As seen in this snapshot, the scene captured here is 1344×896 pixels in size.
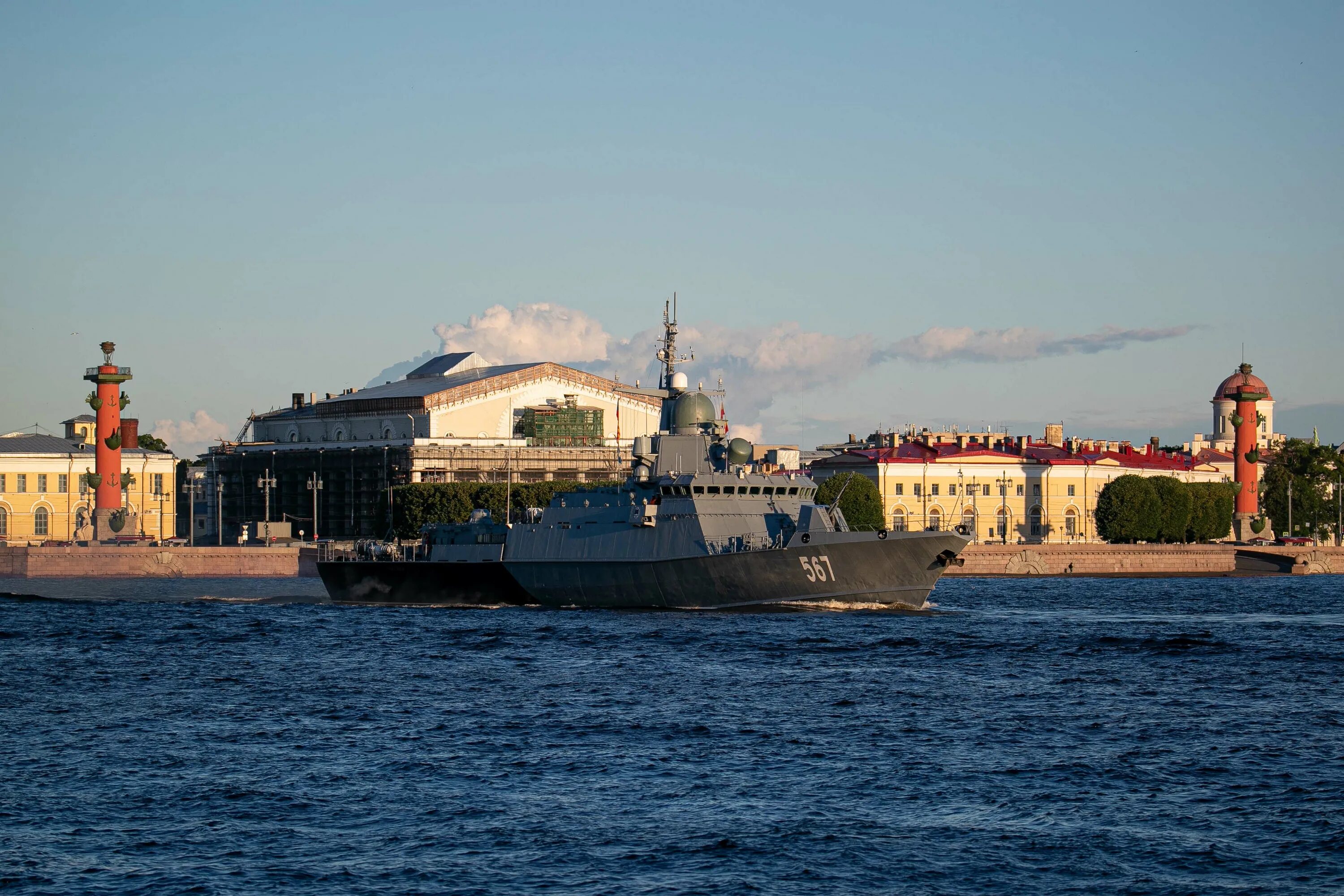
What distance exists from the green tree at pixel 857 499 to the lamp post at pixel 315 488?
31966 mm

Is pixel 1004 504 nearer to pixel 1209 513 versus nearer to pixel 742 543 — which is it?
pixel 1209 513

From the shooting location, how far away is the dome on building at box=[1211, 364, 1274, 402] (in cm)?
12950

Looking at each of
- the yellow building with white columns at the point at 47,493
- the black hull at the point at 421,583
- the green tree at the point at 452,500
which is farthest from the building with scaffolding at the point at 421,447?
the black hull at the point at 421,583

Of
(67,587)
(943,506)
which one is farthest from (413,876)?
(943,506)

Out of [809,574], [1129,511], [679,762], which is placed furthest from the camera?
[1129,511]

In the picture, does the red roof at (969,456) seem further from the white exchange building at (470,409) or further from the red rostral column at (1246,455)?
the white exchange building at (470,409)

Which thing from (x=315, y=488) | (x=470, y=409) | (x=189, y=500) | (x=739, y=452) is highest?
(x=470, y=409)

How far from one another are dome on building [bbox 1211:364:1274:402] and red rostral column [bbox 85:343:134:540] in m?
83.7

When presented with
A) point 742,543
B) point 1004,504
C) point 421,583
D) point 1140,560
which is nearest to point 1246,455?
point 1004,504

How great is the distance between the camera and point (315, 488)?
9888cm

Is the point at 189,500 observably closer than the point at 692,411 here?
No

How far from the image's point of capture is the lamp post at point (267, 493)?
328ft

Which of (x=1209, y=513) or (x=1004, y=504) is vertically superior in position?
(x=1004, y=504)

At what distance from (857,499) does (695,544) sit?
58633 millimetres
